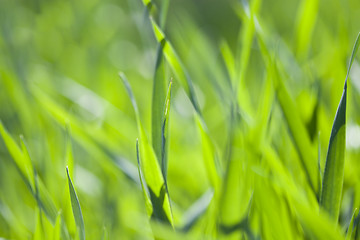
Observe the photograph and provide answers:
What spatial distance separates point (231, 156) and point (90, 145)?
0.15 metres

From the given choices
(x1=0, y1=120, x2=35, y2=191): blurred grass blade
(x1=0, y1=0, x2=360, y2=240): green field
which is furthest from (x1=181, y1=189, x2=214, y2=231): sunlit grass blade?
(x1=0, y1=120, x2=35, y2=191): blurred grass blade

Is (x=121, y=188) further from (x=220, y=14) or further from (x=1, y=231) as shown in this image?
(x=220, y=14)

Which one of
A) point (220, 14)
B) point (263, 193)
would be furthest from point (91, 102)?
point (220, 14)

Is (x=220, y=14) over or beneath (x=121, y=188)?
beneath

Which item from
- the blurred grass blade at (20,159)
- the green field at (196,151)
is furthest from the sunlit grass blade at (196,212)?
the blurred grass blade at (20,159)

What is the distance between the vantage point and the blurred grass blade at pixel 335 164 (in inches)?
9.1

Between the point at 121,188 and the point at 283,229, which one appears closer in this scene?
the point at 283,229

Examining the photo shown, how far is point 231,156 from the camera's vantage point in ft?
0.91

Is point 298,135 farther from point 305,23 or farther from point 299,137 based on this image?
Result: point 305,23

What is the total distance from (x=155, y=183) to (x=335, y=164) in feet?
0.33

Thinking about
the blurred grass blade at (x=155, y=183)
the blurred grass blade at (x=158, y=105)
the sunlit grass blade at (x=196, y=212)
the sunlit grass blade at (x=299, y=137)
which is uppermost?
the blurred grass blade at (x=158, y=105)

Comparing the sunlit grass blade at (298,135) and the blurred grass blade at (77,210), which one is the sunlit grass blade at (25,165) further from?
the sunlit grass blade at (298,135)

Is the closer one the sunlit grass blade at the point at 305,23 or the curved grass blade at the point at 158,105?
the curved grass blade at the point at 158,105

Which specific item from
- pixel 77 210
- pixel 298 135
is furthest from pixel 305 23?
pixel 77 210
